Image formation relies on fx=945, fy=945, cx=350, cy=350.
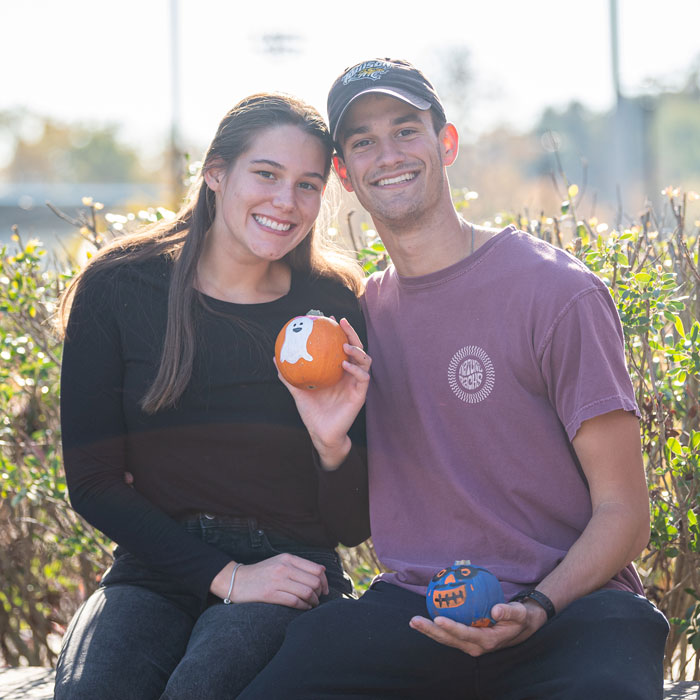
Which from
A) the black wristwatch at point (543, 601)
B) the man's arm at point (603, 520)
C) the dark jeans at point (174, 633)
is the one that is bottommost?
the dark jeans at point (174, 633)

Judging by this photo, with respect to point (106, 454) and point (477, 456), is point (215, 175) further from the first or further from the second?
point (477, 456)

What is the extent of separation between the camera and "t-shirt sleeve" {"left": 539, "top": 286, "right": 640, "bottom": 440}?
8.78ft

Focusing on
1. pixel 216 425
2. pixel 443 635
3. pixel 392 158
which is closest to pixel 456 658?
pixel 443 635

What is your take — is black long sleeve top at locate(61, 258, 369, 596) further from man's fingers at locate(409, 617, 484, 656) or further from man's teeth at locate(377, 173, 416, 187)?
man's fingers at locate(409, 617, 484, 656)

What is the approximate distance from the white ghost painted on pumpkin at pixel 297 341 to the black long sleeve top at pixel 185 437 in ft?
0.88

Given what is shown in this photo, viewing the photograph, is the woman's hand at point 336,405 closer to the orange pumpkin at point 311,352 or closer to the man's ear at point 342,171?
the orange pumpkin at point 311,352

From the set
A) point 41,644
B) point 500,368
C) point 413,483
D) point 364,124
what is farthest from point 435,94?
point 41,644

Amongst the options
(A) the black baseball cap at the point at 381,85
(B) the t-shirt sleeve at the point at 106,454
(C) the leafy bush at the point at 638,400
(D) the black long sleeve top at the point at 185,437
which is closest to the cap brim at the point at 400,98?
(A) the black baseball cap at the point at 381,85

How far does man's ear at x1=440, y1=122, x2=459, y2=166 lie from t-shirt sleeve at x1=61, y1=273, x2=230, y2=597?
4.14 ft

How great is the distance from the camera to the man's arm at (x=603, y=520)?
102 inches

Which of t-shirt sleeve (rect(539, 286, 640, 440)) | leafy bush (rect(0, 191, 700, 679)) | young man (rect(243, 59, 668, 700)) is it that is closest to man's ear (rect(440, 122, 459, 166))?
young man (rect(243, 59, 668, 700))

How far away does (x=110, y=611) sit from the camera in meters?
2.96

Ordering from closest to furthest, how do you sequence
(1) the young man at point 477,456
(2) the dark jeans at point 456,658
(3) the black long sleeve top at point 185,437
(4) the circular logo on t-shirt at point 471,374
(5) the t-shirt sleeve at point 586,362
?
(2) the dark jeans at point 456,658 → (1) the young man at point 477,456 → (5) the t-shirt sleeve at point 586,362 → (4) the circular logo on t-shirt at point 471,374 → (3) the black long sleeve top at point 185,437

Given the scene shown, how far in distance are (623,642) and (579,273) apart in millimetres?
1075
